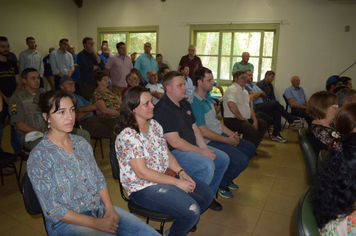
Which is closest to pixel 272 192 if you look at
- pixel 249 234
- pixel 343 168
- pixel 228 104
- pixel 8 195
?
pixel 249 234

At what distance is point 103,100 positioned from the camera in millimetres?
3588

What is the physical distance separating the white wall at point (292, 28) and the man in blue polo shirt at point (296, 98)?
0.48 metres

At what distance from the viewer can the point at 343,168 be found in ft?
3.32

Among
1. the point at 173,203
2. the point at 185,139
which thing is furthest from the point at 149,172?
the point at 185,139

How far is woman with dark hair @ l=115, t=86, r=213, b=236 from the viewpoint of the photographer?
5.29ft

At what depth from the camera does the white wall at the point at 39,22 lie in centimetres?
632

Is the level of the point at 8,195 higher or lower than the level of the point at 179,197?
lower

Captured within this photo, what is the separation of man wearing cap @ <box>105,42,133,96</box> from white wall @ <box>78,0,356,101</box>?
1.72 metres

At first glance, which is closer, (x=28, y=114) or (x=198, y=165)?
(x=198, y=165)

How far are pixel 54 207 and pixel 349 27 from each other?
21.0ft

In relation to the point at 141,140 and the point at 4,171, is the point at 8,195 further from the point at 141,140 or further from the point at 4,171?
the point at 141,140

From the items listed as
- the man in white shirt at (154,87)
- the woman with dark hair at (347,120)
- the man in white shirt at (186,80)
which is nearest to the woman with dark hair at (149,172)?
the woman with dark hair at (347,120)

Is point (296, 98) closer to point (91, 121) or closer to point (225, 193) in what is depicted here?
point (225, 193)

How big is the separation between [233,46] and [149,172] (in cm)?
568
